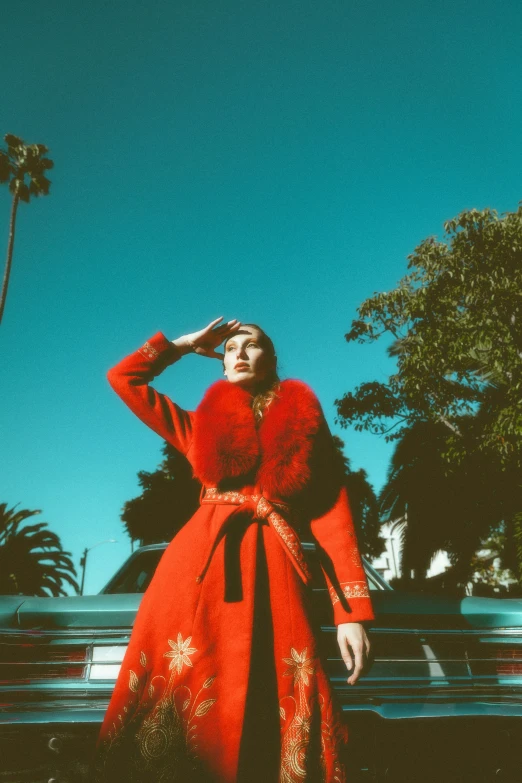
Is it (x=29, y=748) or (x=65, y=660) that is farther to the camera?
(x=65, y=660)

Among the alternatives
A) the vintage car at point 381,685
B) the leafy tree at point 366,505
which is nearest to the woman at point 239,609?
the vintage car at point 381,685

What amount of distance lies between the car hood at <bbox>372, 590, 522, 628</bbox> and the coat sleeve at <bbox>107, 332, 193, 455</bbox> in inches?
47.5

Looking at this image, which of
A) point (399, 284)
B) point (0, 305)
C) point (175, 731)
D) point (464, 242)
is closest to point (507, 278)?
point (464, 242)

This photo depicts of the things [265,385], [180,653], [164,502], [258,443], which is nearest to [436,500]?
[164,502]

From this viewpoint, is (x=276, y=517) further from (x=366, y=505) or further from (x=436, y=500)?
(x=366, y=505)

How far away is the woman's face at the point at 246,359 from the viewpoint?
2.07 metres

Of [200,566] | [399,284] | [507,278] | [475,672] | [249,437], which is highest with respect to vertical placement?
[399,284]

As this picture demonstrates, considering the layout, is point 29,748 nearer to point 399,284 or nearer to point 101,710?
point 101,710

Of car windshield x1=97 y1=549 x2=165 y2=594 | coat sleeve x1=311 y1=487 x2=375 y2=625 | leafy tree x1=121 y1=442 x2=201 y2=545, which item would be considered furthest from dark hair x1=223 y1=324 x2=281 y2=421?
leafy tree x1=121 y1=442 x2=201 y2=545

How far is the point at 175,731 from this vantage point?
141 centimetres

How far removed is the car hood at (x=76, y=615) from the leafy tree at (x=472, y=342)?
672 cm

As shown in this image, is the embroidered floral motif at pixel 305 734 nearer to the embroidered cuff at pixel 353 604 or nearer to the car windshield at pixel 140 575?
the embroidered cuff at pixel 353 604

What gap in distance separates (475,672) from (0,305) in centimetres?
1308

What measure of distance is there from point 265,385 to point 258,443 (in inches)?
14.5
